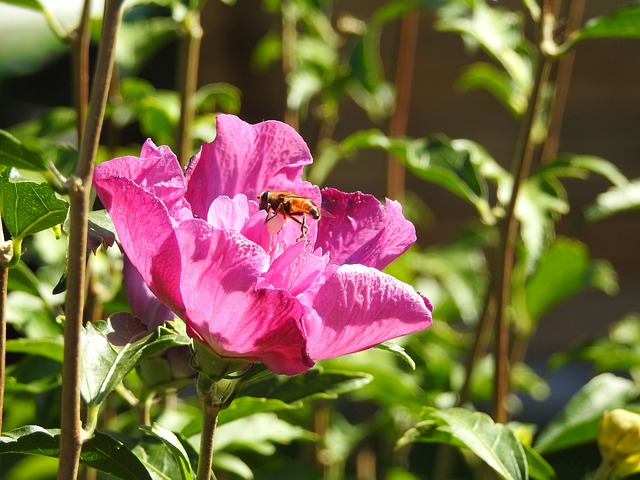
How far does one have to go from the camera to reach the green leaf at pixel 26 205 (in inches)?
20.6

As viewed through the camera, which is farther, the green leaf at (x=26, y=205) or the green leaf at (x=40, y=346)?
the green leaf at (x=40, y=346)

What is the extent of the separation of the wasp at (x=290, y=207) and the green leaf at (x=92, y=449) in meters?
0.16

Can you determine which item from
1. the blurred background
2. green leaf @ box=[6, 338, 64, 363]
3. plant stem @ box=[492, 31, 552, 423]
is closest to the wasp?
green leaf @ box=[6, 338, 64, 363]

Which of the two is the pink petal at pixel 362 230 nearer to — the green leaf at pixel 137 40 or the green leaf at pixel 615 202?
the green leaf at pixel 615 202

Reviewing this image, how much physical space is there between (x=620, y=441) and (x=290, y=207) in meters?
0.30

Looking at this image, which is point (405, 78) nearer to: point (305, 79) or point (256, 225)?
point (305, 79)

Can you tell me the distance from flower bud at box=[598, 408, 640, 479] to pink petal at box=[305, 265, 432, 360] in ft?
0.85

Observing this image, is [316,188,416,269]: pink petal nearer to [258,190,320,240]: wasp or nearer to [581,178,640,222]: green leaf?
[258,190,320,240]: wasp

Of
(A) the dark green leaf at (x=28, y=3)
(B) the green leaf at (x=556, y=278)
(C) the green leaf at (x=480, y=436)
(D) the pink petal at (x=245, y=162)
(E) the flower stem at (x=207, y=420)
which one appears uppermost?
(A) the dark green leaf at (x=28, y=3)

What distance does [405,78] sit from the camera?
4.62 feet

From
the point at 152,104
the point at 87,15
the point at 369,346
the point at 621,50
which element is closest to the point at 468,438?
the point at 369,346

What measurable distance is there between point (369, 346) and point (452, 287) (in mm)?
1014

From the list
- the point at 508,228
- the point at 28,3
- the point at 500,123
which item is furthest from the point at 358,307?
the point at 500,123

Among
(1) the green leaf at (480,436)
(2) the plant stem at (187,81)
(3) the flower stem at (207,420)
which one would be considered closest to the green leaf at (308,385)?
(1) the green leaf at (480,436)
